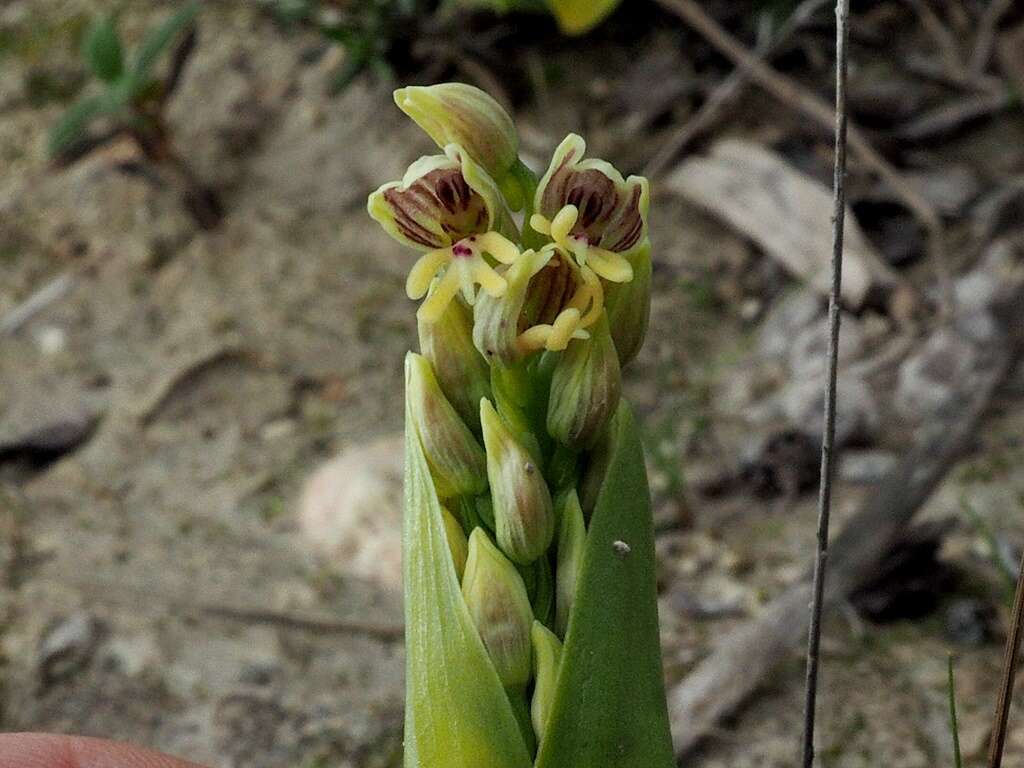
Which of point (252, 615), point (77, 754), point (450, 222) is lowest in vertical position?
point (252, 615)

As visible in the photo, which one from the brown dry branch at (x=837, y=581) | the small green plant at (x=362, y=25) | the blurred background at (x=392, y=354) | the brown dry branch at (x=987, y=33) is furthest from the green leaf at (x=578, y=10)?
the brown dry branch at (x=987, y=33)

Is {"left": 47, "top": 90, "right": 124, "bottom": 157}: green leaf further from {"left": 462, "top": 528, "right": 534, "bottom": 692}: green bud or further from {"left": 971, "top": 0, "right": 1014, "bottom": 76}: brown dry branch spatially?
{"left": 462, "top": 528, "right": 534, "bottom": 692}: green bud

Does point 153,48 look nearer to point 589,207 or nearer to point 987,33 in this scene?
point 987,33

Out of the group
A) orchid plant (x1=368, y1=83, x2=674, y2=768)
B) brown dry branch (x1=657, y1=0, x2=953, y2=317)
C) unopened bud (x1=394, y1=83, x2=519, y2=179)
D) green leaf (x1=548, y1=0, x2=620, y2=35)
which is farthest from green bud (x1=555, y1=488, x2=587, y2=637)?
brown dry branch (x1=657, y1=0, x2=953, y2=317)

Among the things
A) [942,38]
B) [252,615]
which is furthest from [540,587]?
[942,38]

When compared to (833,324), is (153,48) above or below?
below

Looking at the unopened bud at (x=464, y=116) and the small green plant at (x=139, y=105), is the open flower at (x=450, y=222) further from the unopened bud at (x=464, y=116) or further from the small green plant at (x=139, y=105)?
the small green plant at (x=139, y=105)
